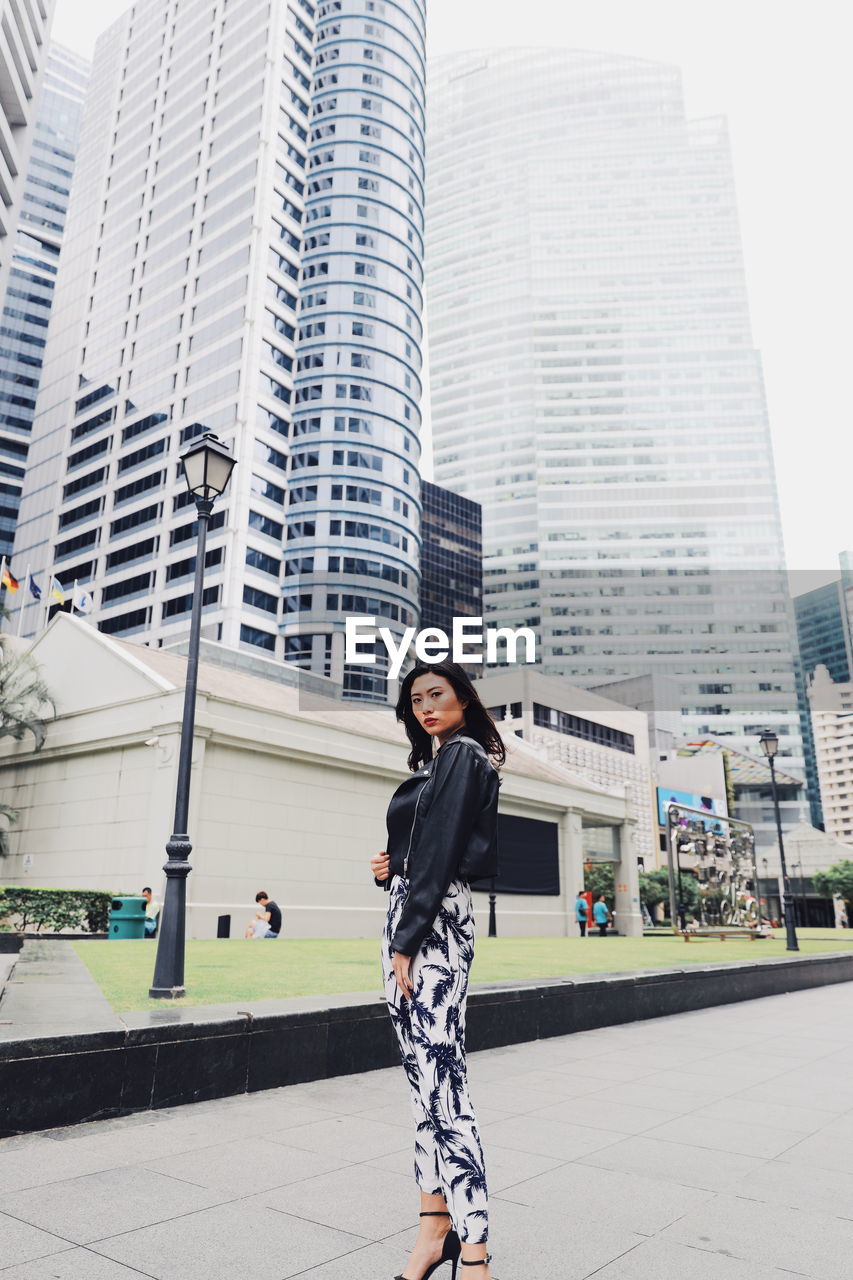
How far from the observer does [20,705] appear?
2262 centimetres

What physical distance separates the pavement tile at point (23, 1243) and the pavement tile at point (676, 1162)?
8.15 feet

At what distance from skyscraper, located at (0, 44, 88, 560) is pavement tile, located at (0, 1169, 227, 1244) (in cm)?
9429

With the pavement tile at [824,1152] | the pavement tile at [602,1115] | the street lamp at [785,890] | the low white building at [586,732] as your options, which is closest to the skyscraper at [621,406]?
the low white building at [586,732]

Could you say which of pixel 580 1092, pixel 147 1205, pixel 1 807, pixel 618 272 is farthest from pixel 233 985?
pixel 618 272

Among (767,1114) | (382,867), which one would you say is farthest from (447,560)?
(382,867)

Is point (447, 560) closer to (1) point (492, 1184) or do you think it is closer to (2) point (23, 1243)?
(1) point (492, 1184)

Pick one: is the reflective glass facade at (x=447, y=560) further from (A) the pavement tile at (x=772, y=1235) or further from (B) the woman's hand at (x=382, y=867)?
(B) the woman's hand at (x=382, y=867)

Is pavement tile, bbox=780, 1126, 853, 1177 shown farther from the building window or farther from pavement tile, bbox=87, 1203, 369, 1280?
the building window

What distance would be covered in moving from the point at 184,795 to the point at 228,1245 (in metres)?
5.35

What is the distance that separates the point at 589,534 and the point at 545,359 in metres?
43.2

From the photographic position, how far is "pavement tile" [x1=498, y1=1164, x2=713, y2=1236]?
336 centimetres

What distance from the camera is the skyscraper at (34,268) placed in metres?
97.1

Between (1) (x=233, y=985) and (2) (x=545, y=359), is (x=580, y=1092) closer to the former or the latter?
(1) (x=233, y=985)

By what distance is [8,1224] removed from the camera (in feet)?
10.3
